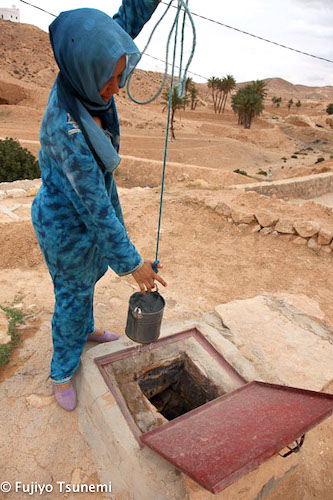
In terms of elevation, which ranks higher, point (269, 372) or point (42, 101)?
point (42, 101)

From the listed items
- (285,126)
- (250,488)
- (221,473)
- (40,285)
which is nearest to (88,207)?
(221,473)

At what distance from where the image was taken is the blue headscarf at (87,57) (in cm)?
109

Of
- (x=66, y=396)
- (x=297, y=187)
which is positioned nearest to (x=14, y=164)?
(x=66, y=396)

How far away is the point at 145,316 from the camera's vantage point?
167 centimetres

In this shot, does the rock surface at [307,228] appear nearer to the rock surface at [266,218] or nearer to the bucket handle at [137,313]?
the rock surface at [266,218]

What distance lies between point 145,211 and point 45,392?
3657mm

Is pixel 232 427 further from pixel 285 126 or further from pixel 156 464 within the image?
pixel 285 126

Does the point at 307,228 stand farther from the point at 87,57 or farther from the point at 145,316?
the point at 87,57

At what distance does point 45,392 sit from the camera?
198 cm

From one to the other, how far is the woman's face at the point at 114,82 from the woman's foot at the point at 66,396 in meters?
1.52

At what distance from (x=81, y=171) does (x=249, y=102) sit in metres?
28.5

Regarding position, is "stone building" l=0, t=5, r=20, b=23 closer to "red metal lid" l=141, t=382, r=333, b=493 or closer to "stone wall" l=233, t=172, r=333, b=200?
"stone wall" l=233, t=172, r=333, b=200

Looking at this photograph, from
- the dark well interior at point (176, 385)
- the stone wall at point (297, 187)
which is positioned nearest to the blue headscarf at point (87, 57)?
the dark well interior at point (176, 385)

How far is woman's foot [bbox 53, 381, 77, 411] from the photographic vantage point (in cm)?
189
